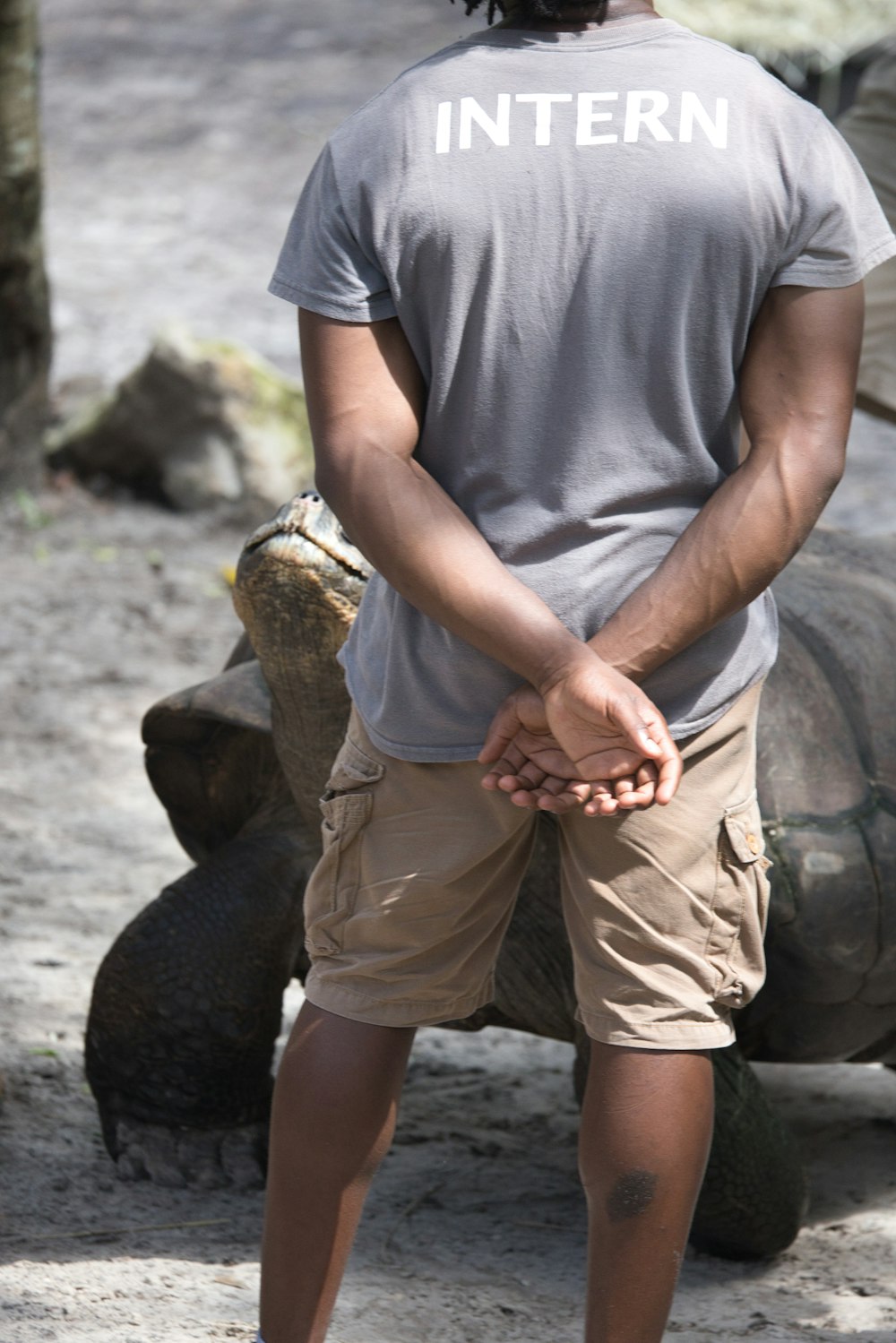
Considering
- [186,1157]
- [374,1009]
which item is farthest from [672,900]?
[186,1157]

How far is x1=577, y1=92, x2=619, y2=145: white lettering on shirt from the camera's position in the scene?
5.33 feet

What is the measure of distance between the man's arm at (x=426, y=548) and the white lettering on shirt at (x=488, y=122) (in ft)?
0.66

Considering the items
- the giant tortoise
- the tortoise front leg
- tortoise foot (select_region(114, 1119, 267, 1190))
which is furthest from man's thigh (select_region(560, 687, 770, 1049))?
tortoise foot (select_region(114, 1119, 267, 1190))

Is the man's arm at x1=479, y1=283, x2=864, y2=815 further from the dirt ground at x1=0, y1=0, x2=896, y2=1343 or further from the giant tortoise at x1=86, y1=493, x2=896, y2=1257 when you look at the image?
the dirt ground at x1=0, y1=0, x2=896, y2=1343

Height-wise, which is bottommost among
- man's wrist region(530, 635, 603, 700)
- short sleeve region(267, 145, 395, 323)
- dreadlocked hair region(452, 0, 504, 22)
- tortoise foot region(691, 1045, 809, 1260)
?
tortoise foot region(691, 1045, 809, 1260)

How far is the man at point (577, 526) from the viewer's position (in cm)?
163

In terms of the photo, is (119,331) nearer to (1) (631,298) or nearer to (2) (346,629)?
(2) (346,629)

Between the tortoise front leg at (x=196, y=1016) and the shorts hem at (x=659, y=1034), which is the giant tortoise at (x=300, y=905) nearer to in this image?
the tortoise front leg at (x=196, y=1016)

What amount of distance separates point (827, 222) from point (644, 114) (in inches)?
8.5

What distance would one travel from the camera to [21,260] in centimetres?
598

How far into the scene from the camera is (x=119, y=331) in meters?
8.21

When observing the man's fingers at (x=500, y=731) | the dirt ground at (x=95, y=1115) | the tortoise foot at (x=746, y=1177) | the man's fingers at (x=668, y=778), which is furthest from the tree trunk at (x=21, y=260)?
the man's fingers at (x=668, y=778)

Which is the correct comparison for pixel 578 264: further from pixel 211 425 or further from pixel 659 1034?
pixel 211 425

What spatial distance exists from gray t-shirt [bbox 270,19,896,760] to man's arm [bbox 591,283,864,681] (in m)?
0.03
